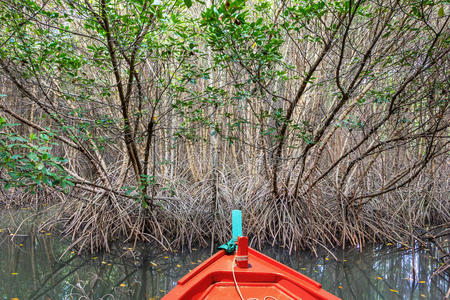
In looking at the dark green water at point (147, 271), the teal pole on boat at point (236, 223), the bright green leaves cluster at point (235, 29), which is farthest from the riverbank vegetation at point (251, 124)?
the teal pole on boat at point (236, 223)

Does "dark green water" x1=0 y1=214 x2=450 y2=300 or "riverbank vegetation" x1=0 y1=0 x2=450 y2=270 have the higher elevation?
"riverbank vegetation" x1=0 y1=0 x2=450 y2=270

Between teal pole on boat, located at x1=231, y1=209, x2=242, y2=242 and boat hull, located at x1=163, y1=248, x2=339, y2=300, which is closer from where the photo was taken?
boat hull, located at x1=163, y1=248, x2=339, y2=300

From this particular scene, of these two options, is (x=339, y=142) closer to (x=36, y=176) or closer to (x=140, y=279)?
(x=140, y=279)

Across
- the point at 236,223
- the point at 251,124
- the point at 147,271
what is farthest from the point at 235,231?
the point at 251,124

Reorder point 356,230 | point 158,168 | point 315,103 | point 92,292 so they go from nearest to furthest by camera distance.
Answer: point 92,292 < point 356,230 < point 315,103 < point 158,168

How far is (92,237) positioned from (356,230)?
11.9ft

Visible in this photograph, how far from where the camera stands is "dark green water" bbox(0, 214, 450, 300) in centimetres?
266

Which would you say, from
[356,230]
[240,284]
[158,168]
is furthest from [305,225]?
[158,168]

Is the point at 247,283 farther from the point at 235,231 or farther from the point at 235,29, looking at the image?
the point at 235,29

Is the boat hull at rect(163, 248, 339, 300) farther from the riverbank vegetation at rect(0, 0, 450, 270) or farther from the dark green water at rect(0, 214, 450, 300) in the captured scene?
the riverbank vegetation at rect(0, 0, 450, 270)

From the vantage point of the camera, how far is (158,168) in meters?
4.88

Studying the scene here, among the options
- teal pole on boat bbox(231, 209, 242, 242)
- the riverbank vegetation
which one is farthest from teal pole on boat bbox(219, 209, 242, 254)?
the riverbank vegetation

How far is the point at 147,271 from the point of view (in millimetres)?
3094

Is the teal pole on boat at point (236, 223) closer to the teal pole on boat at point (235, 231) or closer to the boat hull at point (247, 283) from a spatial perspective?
the teal pole on boat at point (235, 231)
